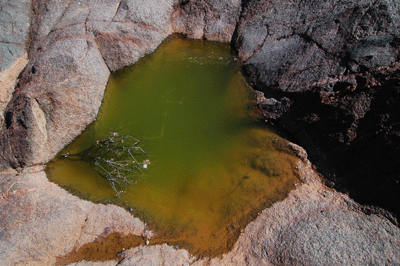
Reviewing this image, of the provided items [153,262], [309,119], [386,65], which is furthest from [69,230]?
[386,65]

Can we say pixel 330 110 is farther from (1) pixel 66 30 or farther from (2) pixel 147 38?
(1) pixel 66 30

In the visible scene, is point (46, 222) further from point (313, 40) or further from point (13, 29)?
point (313, 40)

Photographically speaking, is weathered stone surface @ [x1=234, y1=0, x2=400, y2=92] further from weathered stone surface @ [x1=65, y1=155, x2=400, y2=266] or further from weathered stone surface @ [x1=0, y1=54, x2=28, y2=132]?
weathered stone surface @ [x1=0, y1=54, x2=28, y2=132]

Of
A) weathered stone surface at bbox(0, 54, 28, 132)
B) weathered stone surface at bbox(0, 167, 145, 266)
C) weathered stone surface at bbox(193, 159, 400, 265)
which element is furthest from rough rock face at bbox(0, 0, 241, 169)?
weathered stone surface at bbox(193, 159, 400, 265)

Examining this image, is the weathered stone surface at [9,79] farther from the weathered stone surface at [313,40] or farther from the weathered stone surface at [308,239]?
the weathered stone surface at [313,40]

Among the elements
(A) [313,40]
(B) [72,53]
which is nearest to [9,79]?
(B) [72,53]

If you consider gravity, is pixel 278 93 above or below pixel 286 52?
below
